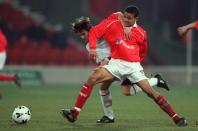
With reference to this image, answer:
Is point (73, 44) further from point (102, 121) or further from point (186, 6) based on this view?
point (102, 121)

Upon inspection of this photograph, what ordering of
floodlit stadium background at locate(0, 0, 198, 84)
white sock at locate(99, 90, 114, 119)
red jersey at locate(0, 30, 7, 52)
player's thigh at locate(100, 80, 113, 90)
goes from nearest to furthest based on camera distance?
player's thigh at locate(100, 80, 113, 90), white sock at locate(99, 90, 114, 119), red jersey at locate(0, 30, 7, 52), floodlit stadium background at locate(0, 0, 198, 84)

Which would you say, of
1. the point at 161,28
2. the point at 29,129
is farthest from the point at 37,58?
the point at 29,129

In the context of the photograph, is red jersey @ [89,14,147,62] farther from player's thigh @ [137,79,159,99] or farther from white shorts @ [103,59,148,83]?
player's thigh @ [137,79,159,99]

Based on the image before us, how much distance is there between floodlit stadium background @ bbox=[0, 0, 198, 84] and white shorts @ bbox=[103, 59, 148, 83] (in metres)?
14.4

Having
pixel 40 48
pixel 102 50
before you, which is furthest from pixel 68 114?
pixel 40 48

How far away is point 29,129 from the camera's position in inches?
387

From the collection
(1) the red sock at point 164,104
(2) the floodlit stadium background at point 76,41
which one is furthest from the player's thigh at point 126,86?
(2) the floodlit stadium background at point 76,41

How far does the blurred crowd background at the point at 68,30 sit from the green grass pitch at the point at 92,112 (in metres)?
5.56

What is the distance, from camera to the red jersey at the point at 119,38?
10.4 metres

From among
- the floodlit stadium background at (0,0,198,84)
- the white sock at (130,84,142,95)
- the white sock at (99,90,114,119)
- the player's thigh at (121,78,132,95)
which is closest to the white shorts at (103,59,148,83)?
the player's thigh at (121,78,132,95)

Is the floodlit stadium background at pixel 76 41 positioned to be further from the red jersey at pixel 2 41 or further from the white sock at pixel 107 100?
the white sock at pixel 107 100

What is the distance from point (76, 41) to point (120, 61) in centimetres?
1694

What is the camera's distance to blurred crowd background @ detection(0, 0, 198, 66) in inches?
1016

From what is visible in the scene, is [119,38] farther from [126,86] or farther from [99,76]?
[126,86]
